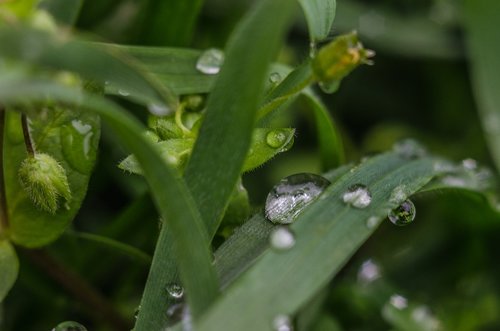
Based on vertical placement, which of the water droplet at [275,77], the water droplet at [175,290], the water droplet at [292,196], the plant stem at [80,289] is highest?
the water droplet at [275,77]

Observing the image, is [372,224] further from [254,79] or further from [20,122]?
[20,122]

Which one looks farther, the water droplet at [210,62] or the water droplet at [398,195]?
the water droplet at [210,62]

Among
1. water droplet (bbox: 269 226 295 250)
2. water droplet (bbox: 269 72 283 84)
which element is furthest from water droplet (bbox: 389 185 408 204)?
water droplet (bbox: 269 72 283 84)

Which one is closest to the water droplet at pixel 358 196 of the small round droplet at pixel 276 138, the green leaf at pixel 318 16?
the small round droplet at pixel 276 138

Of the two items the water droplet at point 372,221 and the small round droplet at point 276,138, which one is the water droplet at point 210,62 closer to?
the small round droplet at point 276,138

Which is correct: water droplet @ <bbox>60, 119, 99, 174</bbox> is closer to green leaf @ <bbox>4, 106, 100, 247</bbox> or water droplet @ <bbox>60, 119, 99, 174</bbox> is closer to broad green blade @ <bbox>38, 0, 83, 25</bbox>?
green leaf @ <bbox>4, 106, 100, 247</bbox>

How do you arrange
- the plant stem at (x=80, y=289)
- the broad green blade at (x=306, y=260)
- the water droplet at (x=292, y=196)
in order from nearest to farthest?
the broad green blade at (x=306, y=260), the water droplet at (x=292, y=196), the plant stem at (x=80, y=289)

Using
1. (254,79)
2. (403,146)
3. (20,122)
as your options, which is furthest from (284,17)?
(403,146)
